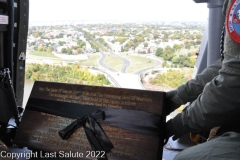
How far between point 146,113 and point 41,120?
0.56 m

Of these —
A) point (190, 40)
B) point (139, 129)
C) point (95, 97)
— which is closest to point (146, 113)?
point (139, 129)

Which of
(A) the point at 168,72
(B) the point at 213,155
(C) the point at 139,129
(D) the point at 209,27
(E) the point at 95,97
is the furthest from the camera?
(A) the point at 168,72

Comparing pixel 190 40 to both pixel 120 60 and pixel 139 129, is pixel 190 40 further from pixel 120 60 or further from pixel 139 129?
pixel 139 129

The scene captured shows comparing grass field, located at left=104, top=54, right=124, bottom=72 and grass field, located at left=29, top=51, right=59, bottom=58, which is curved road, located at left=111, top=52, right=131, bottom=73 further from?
grass field, located at left=29, top=51, right=59, bottom=58

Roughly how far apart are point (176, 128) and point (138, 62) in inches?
37.6

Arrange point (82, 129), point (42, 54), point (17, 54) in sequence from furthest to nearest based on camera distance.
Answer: point (42, 54), point (17, 54), point (82, 129)

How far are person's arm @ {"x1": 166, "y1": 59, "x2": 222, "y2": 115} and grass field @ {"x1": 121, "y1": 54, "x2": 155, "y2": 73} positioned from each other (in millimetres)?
712

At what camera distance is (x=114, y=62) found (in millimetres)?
2195

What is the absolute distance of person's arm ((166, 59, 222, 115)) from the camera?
4.67ft

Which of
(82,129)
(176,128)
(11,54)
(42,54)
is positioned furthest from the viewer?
(42,54)

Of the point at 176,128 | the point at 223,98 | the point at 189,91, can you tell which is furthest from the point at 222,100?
the point at 189,91

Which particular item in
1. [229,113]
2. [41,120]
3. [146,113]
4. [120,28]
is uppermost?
[120,28]

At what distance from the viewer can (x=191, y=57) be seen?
2.27 meters

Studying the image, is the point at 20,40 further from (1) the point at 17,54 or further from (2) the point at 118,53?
(2) the point at 118,53
